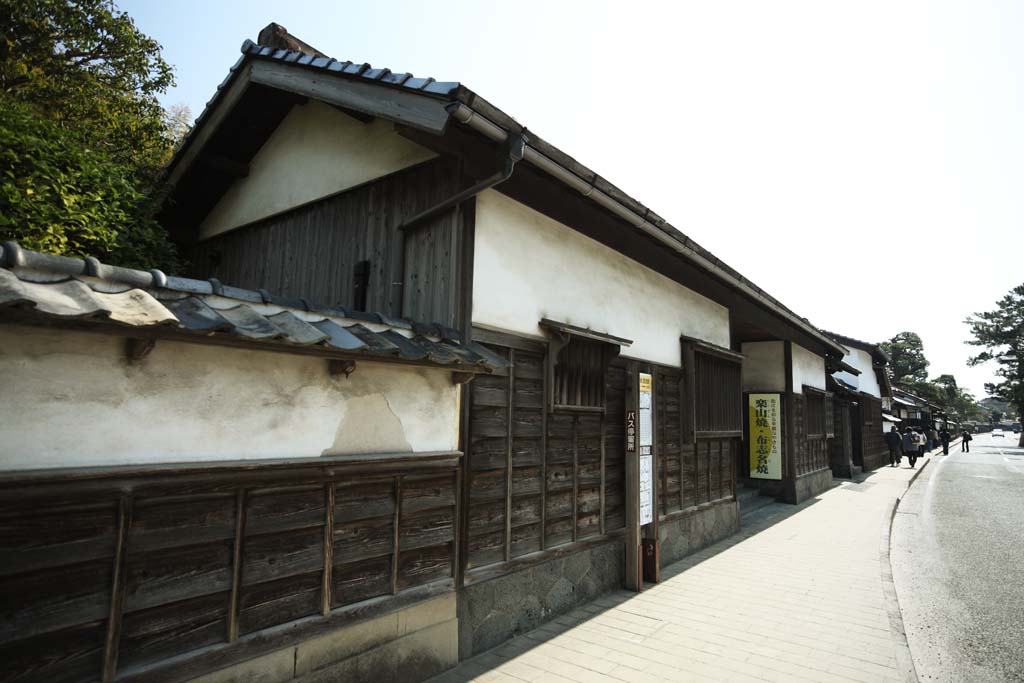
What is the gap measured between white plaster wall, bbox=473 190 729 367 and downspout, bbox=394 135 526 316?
376 mm

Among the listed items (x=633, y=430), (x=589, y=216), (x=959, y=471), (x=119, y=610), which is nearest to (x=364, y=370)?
(x=119, y=610)

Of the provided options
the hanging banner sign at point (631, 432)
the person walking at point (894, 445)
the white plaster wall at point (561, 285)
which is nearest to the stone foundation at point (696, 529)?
the hanging banner sign at point (631, 432)

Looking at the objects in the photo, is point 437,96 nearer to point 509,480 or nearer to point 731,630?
point 509,480

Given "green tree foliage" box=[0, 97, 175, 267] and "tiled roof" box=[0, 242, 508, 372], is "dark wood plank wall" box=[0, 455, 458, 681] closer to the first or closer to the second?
"tiled roof" box=[0, 242, 508, 372]

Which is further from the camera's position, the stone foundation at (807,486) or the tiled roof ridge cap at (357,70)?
the stone foundation at (807,486)

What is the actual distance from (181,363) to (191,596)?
1.35m

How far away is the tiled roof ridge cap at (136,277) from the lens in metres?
2.57

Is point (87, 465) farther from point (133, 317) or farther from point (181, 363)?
point (133, 317)

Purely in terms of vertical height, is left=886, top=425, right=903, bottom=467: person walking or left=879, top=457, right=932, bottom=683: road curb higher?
left=886, top=425, right=903, bottom=467: person walking

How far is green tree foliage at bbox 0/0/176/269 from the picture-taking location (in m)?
5.38

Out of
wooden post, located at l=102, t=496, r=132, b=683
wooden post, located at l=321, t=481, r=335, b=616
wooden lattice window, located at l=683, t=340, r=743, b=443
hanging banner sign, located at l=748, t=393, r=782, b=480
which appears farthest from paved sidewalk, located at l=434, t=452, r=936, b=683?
hanging banner sign, located at l=748, t=393, r=782, b=480

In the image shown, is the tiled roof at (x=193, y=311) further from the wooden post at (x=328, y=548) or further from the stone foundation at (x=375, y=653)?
the stone foundation at (x=375, y=653)

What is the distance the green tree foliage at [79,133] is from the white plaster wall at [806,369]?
1422cm

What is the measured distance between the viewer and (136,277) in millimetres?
2992
